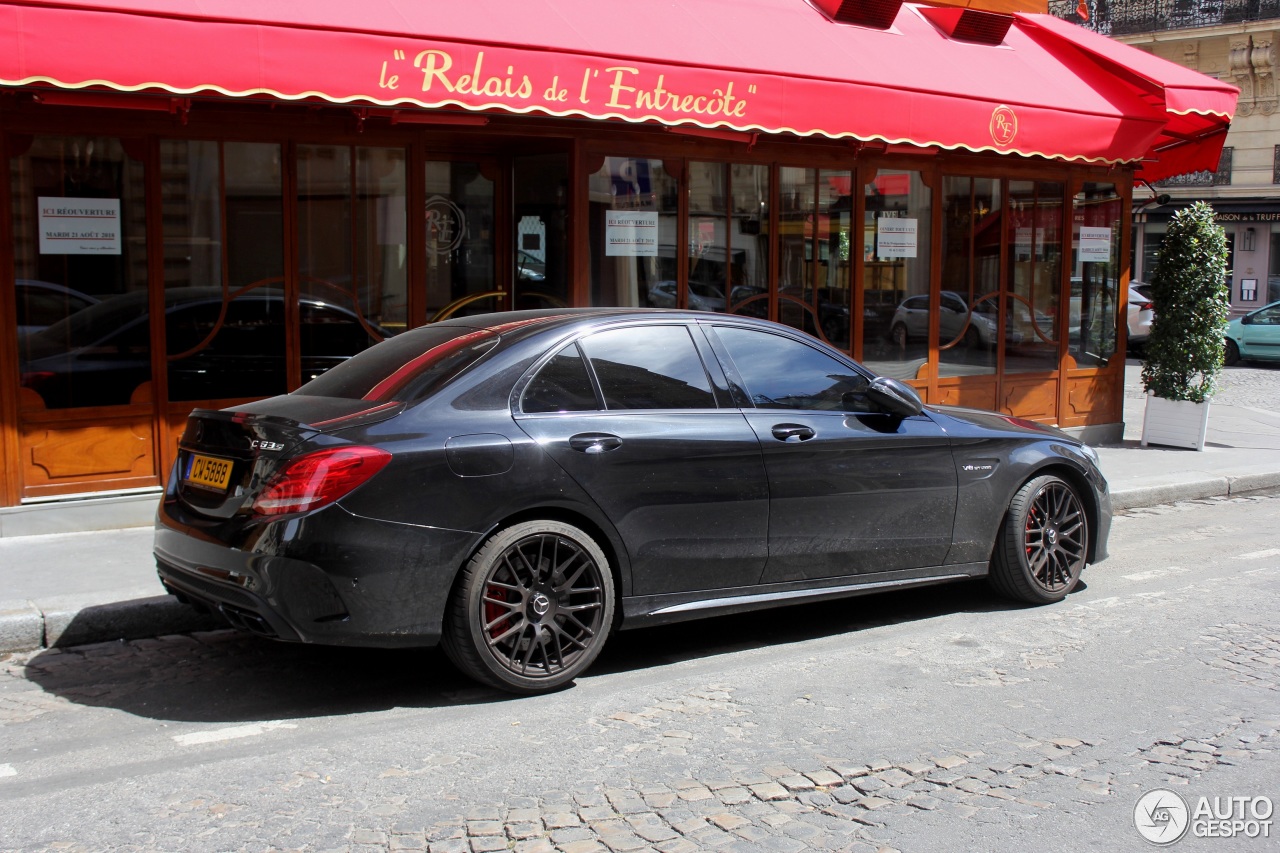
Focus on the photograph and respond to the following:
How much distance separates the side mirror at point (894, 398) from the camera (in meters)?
6.08

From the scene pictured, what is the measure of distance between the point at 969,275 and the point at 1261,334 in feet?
51.1

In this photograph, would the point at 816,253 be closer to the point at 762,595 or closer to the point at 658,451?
the point at 762,595

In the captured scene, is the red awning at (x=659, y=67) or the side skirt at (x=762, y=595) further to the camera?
the red awning at (x=659, y=67)

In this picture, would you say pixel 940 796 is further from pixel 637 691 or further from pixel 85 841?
pixel 85 841

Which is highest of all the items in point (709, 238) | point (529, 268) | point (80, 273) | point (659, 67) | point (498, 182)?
point (659, 67)

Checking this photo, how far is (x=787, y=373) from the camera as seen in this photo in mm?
6031

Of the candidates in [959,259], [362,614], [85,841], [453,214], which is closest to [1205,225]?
[959,259]

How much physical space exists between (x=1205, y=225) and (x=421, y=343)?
31.7 ft

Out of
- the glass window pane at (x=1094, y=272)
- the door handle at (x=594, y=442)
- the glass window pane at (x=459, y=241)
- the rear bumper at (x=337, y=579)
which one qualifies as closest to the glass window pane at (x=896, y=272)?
the glass window pane at (x=1094, y=272)

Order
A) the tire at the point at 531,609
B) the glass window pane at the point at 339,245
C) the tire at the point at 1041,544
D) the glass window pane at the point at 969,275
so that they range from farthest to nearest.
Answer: the glass window pane at the point at 969,275 → the glass window pane at the point at 339,245 → the tire at the point at 1041,544 → the tire at the point at 531,609

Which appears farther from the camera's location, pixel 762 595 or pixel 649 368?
pixel 762 595

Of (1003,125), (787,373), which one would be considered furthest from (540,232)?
(787,373)

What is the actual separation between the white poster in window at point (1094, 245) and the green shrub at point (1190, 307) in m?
0.57

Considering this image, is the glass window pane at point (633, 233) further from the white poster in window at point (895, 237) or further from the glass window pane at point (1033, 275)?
the glass window pane at point (1033, 275)
